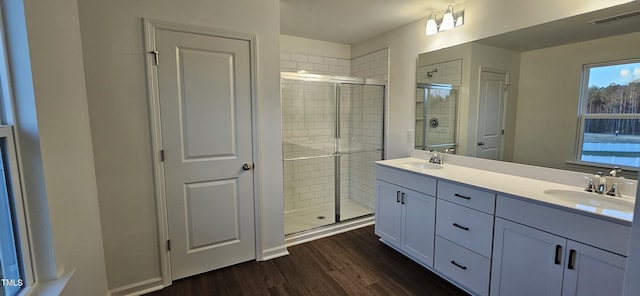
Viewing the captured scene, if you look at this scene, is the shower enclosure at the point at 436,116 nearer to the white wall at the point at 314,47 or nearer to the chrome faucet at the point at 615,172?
the chrome faucet at the point at 615,172

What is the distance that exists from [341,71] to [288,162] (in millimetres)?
1546

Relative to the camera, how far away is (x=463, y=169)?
240 centimetres

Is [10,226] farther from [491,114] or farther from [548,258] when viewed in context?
[491,114]

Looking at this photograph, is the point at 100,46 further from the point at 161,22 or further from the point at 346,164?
the point at 346,164

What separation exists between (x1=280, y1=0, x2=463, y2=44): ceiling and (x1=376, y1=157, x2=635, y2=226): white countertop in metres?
1.46

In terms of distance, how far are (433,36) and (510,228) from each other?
1.88m

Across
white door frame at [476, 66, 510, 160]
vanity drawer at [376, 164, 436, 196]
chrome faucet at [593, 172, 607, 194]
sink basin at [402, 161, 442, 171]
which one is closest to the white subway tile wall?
sink basin at [402, 161, 442, 171]

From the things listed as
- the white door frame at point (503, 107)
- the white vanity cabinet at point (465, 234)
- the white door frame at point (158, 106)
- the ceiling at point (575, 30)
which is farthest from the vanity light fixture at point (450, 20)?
the white door frame at point (158, 106)

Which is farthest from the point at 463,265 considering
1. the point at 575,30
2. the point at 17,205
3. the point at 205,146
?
the point at 17,205

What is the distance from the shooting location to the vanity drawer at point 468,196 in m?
1.79

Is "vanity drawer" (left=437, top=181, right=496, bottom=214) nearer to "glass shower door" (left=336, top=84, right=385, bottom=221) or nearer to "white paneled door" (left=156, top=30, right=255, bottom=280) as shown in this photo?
"glass shower door" (left=336, top=84, right=385, bottom=221)

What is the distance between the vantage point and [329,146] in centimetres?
342

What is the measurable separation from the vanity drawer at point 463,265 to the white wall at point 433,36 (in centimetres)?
126

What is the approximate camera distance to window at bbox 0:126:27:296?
1.07 m
